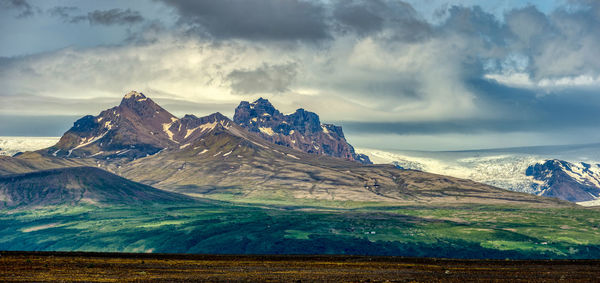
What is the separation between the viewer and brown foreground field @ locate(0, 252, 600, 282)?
75.6 meters

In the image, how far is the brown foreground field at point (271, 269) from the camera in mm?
75625

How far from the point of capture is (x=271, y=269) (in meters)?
88.8

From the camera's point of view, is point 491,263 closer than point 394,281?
No

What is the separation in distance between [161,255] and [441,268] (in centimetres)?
5307

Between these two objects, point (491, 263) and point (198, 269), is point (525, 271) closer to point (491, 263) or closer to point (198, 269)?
point (491, 263)

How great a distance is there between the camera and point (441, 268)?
3669 inches

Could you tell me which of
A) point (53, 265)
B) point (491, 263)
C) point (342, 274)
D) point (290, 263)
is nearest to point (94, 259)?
point (53, 265)

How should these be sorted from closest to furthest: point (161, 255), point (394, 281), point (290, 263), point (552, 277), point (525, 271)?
point (394, 281)
point (552, 277)
point (525, 271)
point (290, 263)
point (161, 255)

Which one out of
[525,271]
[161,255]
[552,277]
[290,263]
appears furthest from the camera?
[161,255]

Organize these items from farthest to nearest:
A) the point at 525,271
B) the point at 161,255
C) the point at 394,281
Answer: the point at 161,255 → the point at 525,271 → the point at 394,281

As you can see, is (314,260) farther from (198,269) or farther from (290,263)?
(198,269)

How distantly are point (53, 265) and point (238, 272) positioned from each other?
27.6 m

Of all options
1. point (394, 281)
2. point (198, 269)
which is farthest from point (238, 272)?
point (394, 281)

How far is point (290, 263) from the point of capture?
98.5 metres
